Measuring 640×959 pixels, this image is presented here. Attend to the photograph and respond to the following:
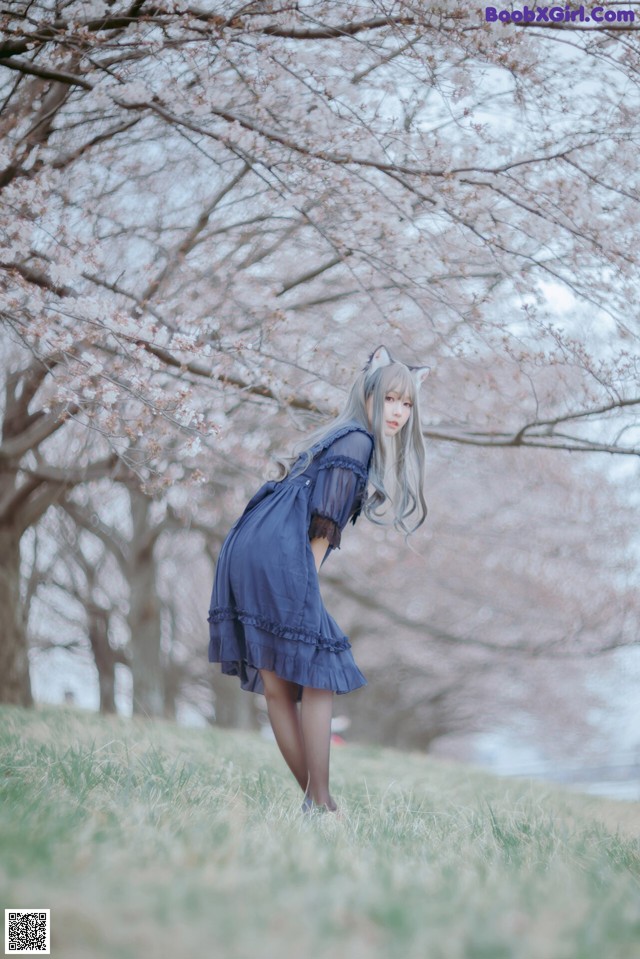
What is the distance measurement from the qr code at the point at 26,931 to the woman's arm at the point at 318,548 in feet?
6.30

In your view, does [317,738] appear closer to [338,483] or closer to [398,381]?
[338,483]

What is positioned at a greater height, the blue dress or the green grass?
the blue dress

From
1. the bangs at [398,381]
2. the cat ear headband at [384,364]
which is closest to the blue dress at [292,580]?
the bangs at [398,381]

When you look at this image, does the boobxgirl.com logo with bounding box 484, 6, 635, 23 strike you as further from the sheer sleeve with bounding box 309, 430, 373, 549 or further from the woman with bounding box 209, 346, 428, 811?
the sheer sleeve with bounding box 309, 430, 373, 549

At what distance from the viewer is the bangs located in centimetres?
→ 360

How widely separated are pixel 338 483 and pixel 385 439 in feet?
1.14

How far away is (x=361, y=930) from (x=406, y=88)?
5.18 m

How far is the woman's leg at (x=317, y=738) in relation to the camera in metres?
3.30

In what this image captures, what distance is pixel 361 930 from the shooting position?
162 centimetres

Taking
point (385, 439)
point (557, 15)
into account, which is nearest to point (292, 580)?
point (385, 439)

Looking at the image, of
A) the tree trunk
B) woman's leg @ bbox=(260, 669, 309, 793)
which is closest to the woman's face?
woman's leg @ bbox=(260, 669, 309, 793)

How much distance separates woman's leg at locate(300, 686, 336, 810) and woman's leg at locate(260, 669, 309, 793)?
0.11m

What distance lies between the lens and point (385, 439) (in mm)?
3605

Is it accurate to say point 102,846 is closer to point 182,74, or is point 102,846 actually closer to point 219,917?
point 219,917
